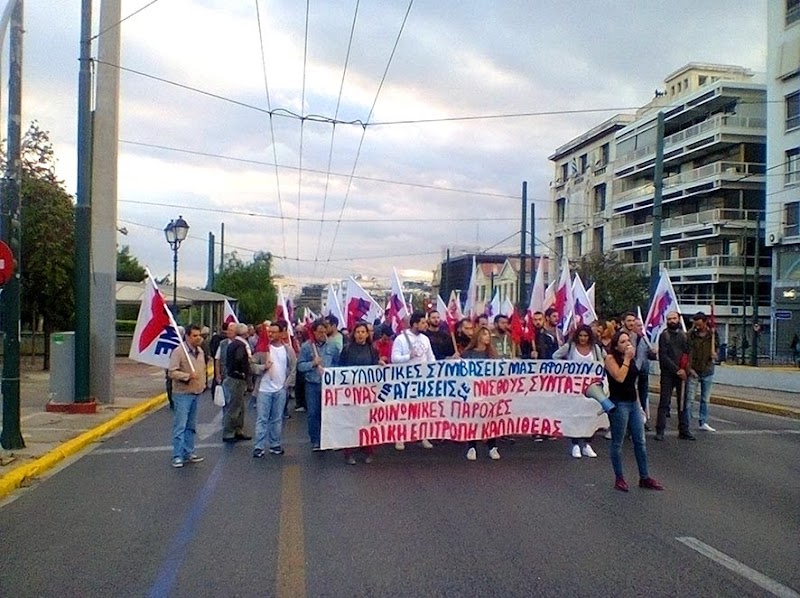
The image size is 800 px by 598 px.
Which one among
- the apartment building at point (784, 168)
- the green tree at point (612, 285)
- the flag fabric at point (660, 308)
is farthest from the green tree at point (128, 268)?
the flag fabric at point (660, 308)

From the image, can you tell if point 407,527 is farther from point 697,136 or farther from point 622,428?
point 697,136

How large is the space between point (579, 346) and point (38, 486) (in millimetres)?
6526

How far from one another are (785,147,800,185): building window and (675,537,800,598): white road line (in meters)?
40.9

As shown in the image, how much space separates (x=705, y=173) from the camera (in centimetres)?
5303

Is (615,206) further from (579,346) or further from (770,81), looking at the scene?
(579,346)

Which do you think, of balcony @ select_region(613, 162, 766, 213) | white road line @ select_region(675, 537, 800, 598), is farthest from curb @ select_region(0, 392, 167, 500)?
balcony @ select_region(613, 162, 766, 213)

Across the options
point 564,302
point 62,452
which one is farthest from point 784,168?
point 62,452

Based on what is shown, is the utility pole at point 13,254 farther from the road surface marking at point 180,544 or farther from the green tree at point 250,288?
the green tree at point 250,288

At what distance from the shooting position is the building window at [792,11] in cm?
4138

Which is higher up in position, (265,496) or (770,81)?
(770,81)

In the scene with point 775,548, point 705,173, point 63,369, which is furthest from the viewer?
point 705,173

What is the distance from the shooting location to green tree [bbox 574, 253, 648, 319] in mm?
50094

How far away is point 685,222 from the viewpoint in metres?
55.7

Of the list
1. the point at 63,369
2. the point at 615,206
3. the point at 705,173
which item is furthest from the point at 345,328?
the point at 615,206
